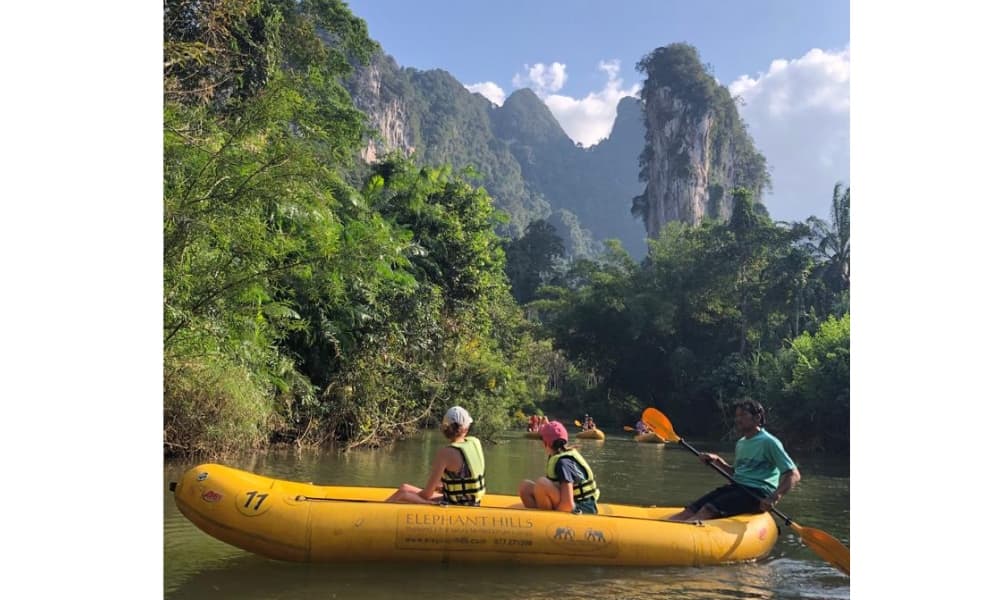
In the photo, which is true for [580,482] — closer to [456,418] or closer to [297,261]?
[456,418]

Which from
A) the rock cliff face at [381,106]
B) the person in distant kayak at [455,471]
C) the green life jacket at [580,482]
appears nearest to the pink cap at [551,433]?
the green life jacket at [580,482]

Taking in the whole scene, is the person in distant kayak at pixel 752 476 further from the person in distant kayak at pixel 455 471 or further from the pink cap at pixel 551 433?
the person in distant kayak at pixel 455 471

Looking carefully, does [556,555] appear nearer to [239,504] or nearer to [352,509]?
[352,509]

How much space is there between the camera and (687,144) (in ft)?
167

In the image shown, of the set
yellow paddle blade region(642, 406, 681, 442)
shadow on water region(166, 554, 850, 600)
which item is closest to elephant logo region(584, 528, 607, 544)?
shadow on water region(166, 554, 850, 600)

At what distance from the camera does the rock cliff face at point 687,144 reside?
5041 centimetres

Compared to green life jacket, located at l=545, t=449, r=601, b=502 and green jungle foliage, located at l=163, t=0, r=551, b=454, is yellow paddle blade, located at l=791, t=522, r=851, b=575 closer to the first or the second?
green life jacket, located at l=545, t=449, r=601, b=502

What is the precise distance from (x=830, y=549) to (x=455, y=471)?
8.01 ft

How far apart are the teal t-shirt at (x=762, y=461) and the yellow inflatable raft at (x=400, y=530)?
766 millimetres

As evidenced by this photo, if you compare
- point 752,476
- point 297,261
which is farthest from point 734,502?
point 297,261

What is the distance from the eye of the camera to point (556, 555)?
4.87 metres

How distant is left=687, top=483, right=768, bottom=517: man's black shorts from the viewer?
5559 mm
